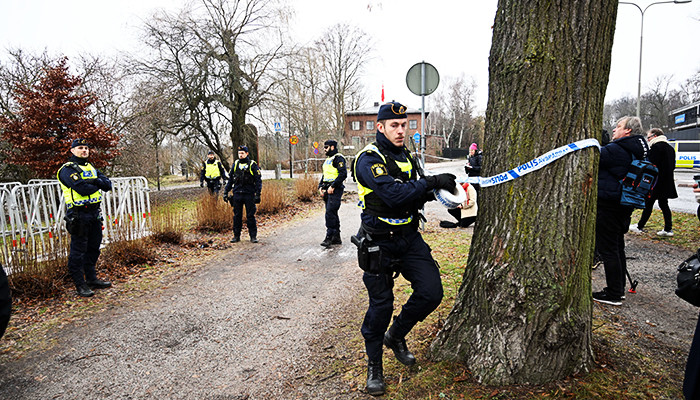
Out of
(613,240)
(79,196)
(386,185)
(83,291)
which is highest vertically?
(386,185)

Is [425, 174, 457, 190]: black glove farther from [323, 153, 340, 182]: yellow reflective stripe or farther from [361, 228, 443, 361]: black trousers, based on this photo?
[323, 153, 340, 182]: yellow reflective stripe

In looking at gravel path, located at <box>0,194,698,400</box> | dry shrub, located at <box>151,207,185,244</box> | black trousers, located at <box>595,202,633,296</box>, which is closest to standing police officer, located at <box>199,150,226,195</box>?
dry shrub, located at <box>151,207,185,244</box>

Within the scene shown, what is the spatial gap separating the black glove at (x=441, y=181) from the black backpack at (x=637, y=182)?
2362 millimetres

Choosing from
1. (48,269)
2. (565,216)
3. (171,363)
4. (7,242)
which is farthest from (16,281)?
(565,216)

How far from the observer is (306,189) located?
1469cm

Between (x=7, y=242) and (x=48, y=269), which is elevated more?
(x=7, y=242)

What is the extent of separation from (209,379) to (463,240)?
5.27 metres

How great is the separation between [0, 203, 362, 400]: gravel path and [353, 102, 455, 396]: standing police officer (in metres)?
0.81

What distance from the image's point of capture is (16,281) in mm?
4879

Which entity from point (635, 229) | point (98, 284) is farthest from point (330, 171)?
point (635, 229)

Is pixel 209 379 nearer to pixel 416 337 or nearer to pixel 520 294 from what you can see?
pixel 416 337

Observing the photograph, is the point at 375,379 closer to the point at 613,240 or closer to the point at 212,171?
the point at 613,240

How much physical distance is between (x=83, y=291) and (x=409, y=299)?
4.55 metres

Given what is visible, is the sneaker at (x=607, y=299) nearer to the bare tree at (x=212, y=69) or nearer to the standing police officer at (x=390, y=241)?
the standing police officer at (x=390, y=241)
